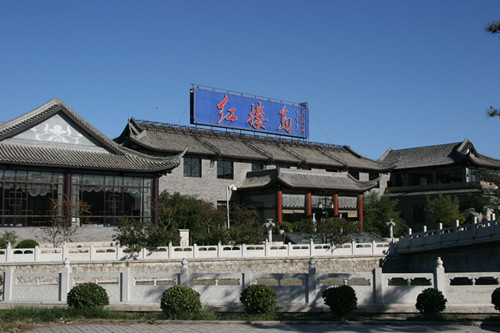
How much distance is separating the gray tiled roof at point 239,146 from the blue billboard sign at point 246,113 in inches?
31.9

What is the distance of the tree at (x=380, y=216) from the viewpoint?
44062 mm

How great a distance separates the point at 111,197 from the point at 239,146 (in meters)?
14.1

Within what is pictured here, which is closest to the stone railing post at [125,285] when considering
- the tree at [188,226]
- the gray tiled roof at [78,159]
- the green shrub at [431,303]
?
the green shrub at [431,303]

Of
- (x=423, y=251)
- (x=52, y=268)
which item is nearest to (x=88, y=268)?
(x=52, y=268)

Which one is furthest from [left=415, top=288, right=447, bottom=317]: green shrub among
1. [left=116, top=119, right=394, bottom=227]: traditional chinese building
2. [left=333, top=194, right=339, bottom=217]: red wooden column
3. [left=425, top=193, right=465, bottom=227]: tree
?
[left=425, top=193, right=465, bottom=227]: tree

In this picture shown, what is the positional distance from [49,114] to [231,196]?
14753 mm

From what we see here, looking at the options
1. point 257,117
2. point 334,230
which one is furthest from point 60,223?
point 257,117

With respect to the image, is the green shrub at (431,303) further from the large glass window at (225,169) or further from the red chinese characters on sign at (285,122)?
the red chinese characters on sign at (285,122)

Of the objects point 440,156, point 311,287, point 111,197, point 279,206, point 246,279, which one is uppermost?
point 440,156

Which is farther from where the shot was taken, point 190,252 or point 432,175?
point 432,175

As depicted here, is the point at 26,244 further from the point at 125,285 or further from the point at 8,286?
the point at 125,285

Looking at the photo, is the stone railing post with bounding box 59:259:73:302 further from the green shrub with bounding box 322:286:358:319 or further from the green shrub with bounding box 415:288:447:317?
the green shrub with bounding box 415:288:447:317

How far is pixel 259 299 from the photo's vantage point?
45.3 ft

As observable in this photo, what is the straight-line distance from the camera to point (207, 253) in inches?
1062
